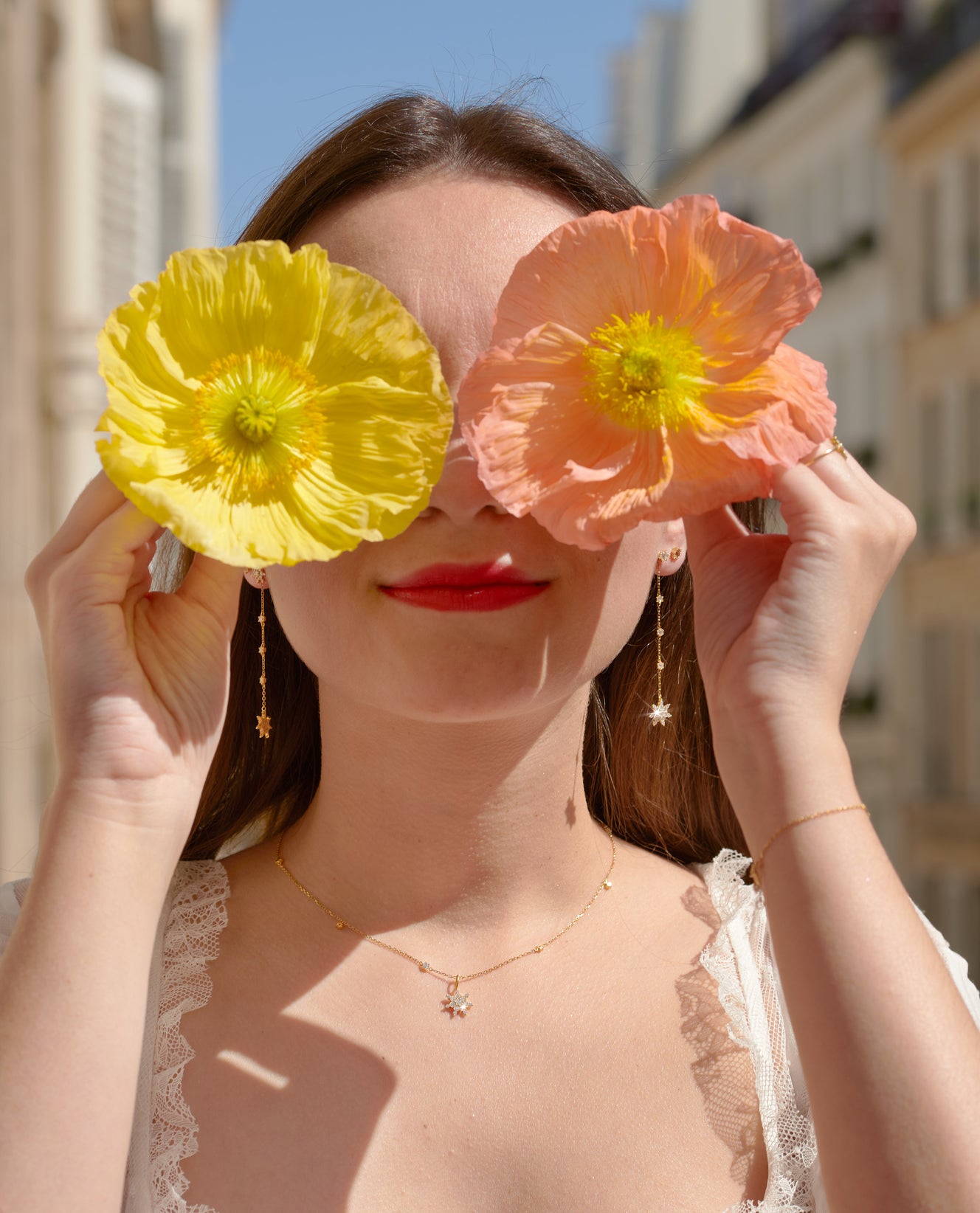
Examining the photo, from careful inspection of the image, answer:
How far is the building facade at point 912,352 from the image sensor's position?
21.3 meters

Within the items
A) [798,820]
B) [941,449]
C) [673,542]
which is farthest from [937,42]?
[798,820]

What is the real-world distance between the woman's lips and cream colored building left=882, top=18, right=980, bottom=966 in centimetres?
1961

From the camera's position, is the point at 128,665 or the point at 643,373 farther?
the point at 128,665

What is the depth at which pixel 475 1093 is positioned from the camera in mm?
2125

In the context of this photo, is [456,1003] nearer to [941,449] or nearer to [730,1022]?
[730,1022]

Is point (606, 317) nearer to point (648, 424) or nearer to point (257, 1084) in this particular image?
point (648, 424)

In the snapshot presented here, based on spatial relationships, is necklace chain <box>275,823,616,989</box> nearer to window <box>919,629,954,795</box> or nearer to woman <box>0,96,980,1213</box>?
woman <box>0,96,980,1213</box>

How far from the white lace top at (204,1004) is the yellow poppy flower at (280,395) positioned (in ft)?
2.89

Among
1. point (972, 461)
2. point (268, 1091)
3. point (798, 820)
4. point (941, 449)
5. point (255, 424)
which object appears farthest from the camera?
point (941, 449)

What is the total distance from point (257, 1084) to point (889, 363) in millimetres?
22037

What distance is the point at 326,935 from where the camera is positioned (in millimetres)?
2305

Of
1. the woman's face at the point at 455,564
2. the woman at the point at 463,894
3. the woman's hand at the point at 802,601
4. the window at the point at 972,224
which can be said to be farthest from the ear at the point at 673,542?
the window at the point at 972,224

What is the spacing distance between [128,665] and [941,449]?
21.6m

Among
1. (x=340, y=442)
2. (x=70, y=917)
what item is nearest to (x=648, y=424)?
(x=340, y=442)
